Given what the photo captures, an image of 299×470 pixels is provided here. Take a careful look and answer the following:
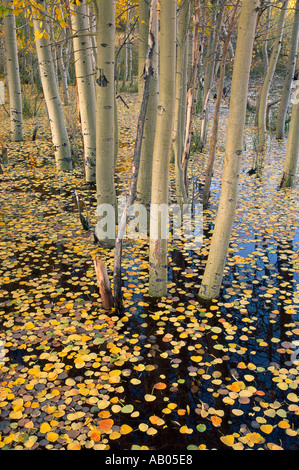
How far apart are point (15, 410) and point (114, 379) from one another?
0.67 m

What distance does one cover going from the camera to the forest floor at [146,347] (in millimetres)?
2271

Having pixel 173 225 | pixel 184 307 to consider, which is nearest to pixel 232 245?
pixel 173 225

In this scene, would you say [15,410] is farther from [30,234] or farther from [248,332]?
[30,234]

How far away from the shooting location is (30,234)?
4957mm

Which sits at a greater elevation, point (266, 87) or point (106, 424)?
point (266, 87)

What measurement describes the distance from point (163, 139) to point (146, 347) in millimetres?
1709

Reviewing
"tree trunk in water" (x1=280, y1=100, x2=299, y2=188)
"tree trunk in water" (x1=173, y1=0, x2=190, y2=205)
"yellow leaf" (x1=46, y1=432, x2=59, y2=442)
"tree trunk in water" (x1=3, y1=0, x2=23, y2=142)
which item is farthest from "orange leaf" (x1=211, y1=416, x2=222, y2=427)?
"tree trunk in water" (x1=3, y1=0, x2=23, y2=142)

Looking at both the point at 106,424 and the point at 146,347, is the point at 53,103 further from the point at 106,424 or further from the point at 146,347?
the point at 106,424

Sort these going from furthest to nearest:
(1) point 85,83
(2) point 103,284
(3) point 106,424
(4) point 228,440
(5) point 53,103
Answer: (5) point 53,103 → (1) point 85,83 → (2) point 103,284 → (3) point 106,424 → (4) point 228,440

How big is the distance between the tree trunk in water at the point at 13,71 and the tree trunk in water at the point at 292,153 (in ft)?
21.0

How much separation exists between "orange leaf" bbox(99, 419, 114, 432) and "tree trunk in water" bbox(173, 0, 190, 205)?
363 cm

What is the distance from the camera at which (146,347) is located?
9.77 feet

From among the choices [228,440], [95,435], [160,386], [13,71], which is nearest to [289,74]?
[13,71]

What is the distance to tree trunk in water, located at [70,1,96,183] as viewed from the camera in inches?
220
